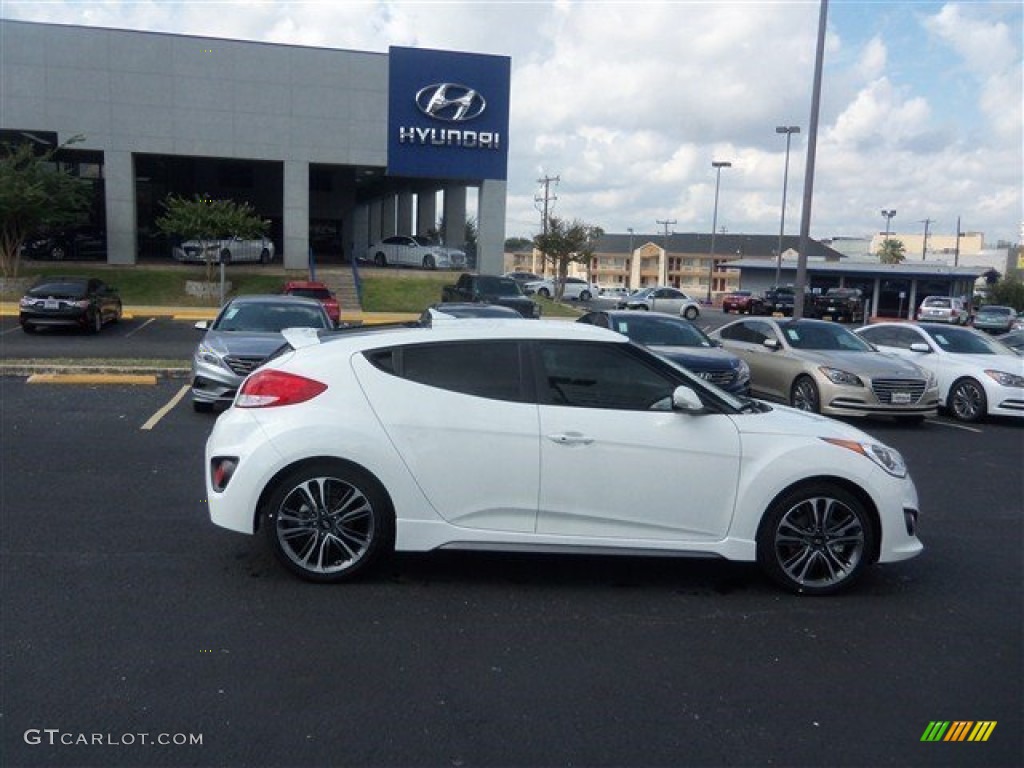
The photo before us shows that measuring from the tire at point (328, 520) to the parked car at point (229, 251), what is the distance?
101 feet

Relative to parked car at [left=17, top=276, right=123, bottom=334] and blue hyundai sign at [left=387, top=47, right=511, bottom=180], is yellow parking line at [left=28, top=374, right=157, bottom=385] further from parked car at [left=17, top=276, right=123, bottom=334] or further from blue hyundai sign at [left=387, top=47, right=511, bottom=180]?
blue hyundai sign at [left=387, top=47, right=511, bottom=180]

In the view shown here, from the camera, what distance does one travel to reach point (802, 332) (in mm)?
14320

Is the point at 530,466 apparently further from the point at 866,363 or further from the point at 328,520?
the point at 866,363

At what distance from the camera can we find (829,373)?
41.8 feet

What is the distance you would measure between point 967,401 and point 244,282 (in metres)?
28.1

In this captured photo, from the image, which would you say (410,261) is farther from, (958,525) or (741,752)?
(741,752)

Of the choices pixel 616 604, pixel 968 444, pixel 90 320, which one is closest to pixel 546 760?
pixel 616 604

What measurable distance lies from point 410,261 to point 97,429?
103ft

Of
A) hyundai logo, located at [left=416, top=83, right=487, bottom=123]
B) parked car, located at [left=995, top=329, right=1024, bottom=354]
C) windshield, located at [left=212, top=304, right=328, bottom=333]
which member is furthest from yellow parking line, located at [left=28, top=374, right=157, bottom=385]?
hyundai logo, located at [left=416, top=83, right=487, bottom=123]

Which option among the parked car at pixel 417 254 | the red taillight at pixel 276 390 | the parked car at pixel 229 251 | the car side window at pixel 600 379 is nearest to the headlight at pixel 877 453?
the car side window at pixel 600 379

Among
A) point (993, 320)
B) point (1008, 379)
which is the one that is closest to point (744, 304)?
point (993, 320)

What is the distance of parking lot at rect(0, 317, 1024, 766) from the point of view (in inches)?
146

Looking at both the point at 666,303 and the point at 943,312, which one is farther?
the point at 943,312

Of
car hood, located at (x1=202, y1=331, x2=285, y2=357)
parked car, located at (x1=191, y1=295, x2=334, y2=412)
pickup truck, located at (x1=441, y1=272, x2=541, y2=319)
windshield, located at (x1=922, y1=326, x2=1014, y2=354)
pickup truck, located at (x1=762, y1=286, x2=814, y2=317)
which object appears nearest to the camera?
parked car, located at (x1=191, y1=295, x2=334, y2=412)
